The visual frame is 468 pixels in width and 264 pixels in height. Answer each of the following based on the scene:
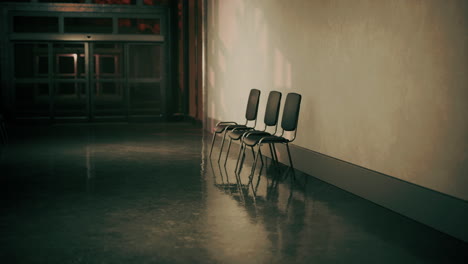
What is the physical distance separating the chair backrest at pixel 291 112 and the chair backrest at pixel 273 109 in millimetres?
294

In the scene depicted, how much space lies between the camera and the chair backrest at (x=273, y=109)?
7.43 m

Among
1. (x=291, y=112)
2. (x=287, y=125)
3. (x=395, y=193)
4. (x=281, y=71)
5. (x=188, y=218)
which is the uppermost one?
(x=281, y=71)

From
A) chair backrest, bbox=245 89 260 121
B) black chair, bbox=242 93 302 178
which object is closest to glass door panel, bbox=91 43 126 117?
chair backrest, bbox=245 89 260 121

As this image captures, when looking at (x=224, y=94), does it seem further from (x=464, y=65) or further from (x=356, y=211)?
(x=464, y=65)

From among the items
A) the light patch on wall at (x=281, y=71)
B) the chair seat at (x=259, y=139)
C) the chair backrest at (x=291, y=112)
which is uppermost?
the light patch on wall at (x=281, y=71)

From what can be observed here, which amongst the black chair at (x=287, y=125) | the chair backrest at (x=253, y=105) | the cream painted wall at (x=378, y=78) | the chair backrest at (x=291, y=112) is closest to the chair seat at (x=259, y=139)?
the black chair at (x=287, y=125)

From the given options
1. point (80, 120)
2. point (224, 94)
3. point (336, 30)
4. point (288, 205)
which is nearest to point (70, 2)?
point (80, 120)

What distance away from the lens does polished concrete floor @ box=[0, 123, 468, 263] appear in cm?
388

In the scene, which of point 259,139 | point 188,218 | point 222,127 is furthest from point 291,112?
point 188,218

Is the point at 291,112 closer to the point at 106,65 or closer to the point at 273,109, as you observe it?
the point at 273,109

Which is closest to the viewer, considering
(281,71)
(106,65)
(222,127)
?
(281,71)

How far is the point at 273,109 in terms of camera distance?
7543 mm

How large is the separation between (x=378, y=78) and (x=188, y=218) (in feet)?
7.52

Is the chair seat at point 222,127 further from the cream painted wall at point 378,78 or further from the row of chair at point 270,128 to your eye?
the cream painted wall at point 378,78
